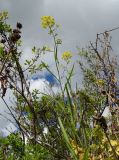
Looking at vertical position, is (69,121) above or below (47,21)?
below

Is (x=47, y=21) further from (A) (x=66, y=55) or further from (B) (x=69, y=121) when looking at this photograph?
(B) (x=69, y=121)

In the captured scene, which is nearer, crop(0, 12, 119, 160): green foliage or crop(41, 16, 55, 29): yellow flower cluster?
crop(0, 12, 119, 160): green foliage

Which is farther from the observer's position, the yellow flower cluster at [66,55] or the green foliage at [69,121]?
the yellow flower cluster at [66,55]

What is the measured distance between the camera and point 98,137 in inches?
116

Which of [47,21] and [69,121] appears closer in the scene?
[69,121]

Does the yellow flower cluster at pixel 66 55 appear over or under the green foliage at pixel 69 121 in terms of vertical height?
over

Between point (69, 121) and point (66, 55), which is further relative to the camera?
point (66, 55)

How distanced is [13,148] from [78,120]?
5.30 metres

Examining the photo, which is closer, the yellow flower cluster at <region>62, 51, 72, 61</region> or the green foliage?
the green foliage

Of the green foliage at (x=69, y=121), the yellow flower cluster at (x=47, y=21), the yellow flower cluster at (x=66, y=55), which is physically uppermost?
the yellow flower cluster at (x=47, y=21)

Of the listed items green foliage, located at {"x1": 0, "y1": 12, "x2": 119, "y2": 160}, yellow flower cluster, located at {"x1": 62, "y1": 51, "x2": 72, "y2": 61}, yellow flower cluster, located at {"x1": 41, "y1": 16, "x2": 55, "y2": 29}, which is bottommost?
green foliage, located at {"x1": 0, "y1": 12, "x2": 119, "y2": 160}

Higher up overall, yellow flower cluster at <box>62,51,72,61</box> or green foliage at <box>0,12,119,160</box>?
yellow flower cluster at <box>62,51,72,61</box>

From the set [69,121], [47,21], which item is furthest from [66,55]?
[69,121]

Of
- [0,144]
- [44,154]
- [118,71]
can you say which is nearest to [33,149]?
[44,154]
